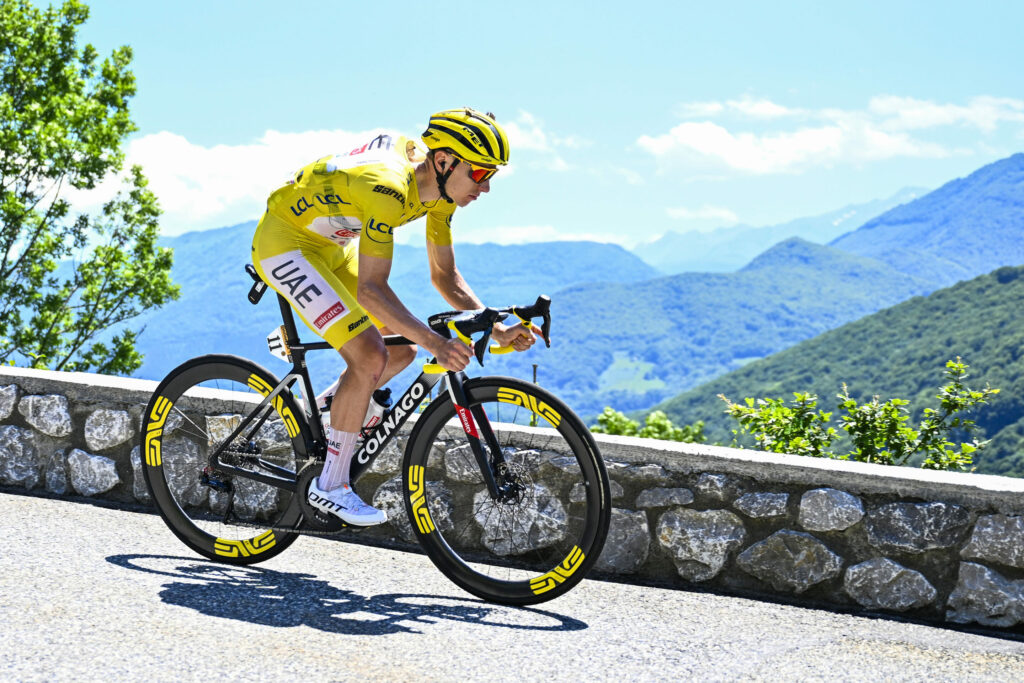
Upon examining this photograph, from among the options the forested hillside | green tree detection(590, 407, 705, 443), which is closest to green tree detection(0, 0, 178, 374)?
green tree detection(590, 407, 705, 443)

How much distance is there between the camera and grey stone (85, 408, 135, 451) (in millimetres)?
5547

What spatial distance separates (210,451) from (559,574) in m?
2.08

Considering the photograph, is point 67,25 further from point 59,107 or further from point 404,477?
point 404,477

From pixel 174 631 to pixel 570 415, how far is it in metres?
1.64

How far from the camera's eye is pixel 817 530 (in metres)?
4.40

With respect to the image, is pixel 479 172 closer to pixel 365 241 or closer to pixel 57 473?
pixel 365 241

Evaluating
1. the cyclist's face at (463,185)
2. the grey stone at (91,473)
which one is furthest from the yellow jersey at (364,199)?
the grey stone at (91,473)

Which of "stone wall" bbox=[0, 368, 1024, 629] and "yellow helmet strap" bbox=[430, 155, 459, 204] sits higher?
"yellow helmet strap" bbox=[430, 155, 459, 204]

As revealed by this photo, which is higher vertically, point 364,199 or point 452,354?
point 364,199

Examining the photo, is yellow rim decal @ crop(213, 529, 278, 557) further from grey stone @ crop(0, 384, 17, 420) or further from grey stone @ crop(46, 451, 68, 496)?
grey stone @ crop(0, 384, 17, 420)

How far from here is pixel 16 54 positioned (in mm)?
24484

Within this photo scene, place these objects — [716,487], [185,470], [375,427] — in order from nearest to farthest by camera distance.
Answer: [375,427] < [716,487] < [185,470]

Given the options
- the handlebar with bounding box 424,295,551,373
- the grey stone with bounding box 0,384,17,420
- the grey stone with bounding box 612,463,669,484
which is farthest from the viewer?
the grey stone with bounding box 0,384,17,420

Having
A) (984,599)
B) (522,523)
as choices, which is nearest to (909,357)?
(984,599)
